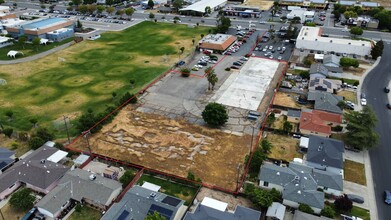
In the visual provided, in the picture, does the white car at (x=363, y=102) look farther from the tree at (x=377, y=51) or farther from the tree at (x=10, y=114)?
the tree at (x=10, y=114)

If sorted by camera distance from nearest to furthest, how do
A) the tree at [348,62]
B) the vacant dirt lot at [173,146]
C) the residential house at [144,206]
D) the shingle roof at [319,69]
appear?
1. the residential house at [144,206]
2. the vacant dirt lot at [173,146]
3. the shingle roof at [319,69]
4. the tree at [348,62]

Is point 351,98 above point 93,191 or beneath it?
above

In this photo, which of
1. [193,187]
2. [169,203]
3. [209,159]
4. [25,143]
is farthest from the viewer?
[25,143]

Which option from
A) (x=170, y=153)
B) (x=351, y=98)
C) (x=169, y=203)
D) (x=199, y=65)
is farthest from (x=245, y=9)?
(x=169, y=203)

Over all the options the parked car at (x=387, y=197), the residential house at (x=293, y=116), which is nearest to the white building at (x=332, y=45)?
the residential house at (x=293, y=116)

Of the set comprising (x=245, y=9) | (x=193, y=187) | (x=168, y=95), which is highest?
(x=245, y=9)

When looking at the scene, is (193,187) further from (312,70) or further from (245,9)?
(245,9)
